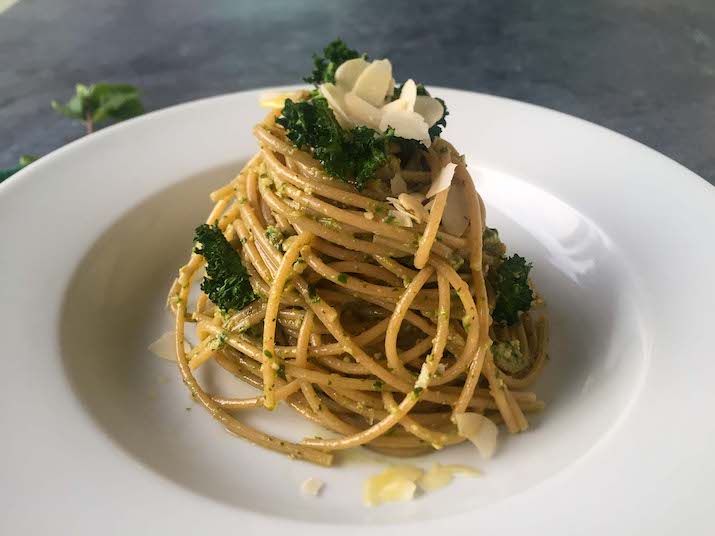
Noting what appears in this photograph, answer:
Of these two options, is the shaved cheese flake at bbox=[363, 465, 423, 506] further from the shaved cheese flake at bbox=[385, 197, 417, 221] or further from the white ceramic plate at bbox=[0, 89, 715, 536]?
the shaved cheese flake at bbox=[385, 197, 417, 221]

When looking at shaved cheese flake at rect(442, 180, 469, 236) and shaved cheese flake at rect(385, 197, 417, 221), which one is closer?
shaved cheese flake at rect(385, 197, 417, 221)

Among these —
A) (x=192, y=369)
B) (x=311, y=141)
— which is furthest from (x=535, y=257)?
(x=192, y=369)

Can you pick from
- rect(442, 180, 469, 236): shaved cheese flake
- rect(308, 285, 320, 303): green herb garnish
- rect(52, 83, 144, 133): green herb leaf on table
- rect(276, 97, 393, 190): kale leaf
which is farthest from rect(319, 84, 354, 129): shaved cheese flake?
rect(52, 83, 144, 133): green herb leaf on table

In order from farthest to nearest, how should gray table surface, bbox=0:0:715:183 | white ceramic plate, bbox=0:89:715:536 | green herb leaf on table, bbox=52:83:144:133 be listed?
gray table surface, bbox=0:0:715:183 < green herb leaf on table, bbox=52:83:144:133 < white ceramic plate, bbox=0:89:715:536

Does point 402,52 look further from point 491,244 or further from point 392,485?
point 392,485

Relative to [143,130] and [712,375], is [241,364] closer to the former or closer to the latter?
[143,130]

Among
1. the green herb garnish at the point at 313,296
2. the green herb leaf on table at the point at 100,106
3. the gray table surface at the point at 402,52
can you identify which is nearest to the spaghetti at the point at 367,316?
the green herb garnish at the point at 313,296
